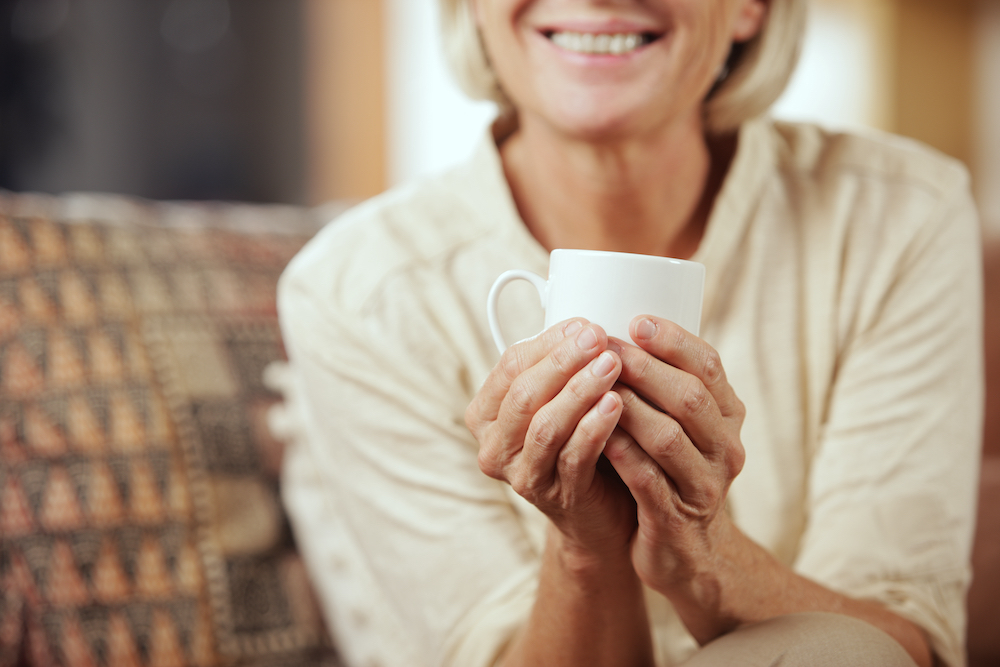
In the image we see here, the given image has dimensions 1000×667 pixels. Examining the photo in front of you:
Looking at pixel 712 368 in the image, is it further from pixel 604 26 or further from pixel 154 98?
pixel 154 98

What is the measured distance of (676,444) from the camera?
601 millimetres

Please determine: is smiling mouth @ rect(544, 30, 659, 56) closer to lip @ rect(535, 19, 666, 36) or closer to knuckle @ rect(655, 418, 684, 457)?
lip @ rect(535, 19, 666, 36)

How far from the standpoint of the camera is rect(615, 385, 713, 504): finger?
0.59 meters

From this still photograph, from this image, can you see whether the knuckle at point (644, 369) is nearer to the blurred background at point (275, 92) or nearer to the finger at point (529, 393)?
the finger at point (529, 393)

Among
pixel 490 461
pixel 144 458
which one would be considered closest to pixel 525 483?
pixel 490 461

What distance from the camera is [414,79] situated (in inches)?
156

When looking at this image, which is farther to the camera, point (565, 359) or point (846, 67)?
point (846, 67)

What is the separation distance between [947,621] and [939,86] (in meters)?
4.48

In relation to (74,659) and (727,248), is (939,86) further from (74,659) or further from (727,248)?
(74,659)

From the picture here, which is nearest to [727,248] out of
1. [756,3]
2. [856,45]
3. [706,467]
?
[756,3]

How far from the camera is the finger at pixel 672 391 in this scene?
1.89 feet

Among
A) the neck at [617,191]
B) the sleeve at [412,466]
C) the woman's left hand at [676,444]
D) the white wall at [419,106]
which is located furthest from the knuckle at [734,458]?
the white wall at [419,106]

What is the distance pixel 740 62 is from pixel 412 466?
23.3 inches

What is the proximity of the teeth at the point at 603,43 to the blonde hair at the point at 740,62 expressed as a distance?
21cm
